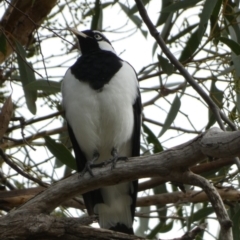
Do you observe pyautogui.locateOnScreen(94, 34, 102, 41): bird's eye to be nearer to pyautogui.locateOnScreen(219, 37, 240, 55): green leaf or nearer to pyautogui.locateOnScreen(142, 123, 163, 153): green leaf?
pyautogui.locateOnScreen(142, 123, 163, 153): green leaf

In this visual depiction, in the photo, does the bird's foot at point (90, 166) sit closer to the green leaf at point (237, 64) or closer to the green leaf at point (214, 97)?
the green leaf at point (214, 97)

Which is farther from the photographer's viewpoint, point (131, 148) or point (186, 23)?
point (186, 23)

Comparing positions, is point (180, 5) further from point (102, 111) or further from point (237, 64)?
point (102, 111)

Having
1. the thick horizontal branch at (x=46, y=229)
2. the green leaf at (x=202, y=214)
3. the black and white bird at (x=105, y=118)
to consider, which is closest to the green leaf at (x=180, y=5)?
the black and white bird at (x=105, y=118)

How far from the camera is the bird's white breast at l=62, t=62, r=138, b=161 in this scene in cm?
329

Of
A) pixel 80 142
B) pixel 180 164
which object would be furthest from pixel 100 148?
pixel 180 164

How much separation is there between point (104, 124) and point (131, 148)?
0.76 feet

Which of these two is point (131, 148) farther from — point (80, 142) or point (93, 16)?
point (93, 16)

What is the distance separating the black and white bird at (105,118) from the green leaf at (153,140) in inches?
6.2

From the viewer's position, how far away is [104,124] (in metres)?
3.34

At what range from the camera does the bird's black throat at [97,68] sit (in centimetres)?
331

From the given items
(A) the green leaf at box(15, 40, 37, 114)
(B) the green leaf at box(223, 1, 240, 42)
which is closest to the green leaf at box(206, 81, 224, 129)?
(B) the green leaf at box(223, 1, 240, 42)

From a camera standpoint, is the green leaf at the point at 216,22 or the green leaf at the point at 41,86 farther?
the green leaf at the point at 41,86

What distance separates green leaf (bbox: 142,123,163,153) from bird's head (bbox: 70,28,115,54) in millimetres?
482
